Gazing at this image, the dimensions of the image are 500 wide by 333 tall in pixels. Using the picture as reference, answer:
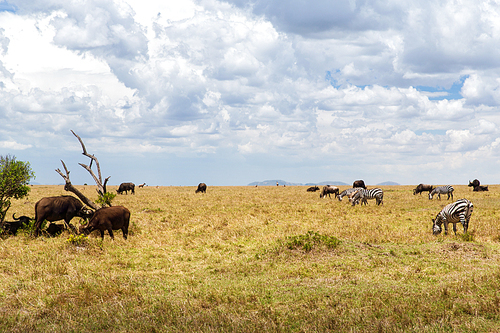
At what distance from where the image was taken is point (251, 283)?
400 inches

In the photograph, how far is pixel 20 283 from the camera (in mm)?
10016

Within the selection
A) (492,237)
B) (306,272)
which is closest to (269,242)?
(306,272)

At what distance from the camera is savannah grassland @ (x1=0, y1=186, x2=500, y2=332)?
742 cm

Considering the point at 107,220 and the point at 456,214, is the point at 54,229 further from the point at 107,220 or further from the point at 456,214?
the point at 456,214

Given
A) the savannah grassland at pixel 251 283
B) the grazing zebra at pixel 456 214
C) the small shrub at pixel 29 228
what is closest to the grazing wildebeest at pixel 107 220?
the savannah grassland at pixel 251 283

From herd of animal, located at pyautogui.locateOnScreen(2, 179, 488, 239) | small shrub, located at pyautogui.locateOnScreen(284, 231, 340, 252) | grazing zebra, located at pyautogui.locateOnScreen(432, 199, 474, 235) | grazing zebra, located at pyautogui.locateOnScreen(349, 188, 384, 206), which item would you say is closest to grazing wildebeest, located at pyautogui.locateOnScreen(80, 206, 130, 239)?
herd of animal, located at pyautogui.locateOnScreen(2, 179, 488, 239)

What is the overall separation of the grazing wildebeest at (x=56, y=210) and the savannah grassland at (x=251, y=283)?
103cm

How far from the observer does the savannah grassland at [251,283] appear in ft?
24.3

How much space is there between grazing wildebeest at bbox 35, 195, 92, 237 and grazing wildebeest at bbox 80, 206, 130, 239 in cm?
237

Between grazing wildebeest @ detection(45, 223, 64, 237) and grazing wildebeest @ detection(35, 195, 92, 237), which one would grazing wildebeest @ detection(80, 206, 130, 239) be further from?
grazing wildebeest @ detection(45, 223, 64, 237)

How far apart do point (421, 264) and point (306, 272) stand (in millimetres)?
3786

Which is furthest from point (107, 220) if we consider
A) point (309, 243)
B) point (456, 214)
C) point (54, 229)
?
point (456, 214)

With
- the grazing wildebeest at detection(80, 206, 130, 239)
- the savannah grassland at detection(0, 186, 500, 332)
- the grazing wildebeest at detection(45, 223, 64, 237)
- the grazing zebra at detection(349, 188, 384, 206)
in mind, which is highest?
the grazing zebra at detection(349, 188, 384, 206)

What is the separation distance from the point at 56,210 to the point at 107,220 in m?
3.15
